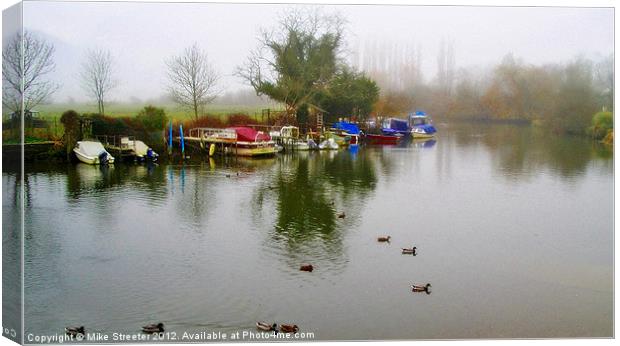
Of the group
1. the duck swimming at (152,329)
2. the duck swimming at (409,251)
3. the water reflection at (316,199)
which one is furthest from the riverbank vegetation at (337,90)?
the duck swimming at (152,329)

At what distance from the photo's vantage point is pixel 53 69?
1061 cm

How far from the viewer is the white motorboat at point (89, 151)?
11617 millimetres

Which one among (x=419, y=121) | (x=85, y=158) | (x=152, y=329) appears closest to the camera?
(x=152, y=329)

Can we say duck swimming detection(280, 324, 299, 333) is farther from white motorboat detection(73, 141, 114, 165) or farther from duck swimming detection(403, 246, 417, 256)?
white motorboat detection(73, 141, 114, 165)

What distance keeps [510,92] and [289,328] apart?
16.1ft

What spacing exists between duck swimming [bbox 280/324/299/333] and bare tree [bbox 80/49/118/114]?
3.94 m

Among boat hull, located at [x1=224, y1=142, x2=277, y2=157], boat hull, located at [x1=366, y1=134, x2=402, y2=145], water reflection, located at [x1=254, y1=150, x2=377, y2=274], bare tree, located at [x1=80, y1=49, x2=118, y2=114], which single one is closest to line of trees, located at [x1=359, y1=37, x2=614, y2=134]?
boat hull, located at [x1=366, y1=134, x2=402, y2=145]

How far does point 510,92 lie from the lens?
39.8 ft

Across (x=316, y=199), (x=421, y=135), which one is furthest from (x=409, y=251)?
(x=421, y=135)

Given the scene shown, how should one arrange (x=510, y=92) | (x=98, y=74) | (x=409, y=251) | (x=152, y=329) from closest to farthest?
(x=152, y=329) < (x=98, y=74) < (x=409, y=251) < (x=510, y=92)

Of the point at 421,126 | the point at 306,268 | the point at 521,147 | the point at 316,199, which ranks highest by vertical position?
the point at 421,126

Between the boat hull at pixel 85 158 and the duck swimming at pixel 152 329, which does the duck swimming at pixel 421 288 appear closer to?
the duck swimming at pixel 152 329

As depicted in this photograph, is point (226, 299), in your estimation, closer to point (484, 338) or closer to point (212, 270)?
point (212, 270)

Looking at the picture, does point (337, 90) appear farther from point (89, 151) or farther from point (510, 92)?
point (89, 151)
